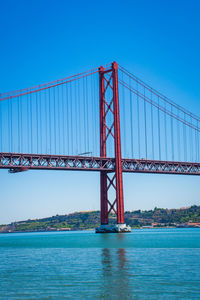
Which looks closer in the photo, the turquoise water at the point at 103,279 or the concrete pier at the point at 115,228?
the turquoise water at the point at 103,279

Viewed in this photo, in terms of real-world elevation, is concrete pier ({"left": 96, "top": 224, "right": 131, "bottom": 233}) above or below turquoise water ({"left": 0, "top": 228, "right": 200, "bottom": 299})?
below

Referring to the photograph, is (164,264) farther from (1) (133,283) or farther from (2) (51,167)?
(2) (51,167)

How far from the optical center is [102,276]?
68.3 ft

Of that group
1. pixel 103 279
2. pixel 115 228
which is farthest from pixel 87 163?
pixel 103 279

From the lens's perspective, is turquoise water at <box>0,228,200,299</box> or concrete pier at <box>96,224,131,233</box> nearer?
turquoise water at <box>0,228,200,299</box>

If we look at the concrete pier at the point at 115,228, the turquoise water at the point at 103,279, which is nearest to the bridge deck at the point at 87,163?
the concrete pier at the point at 115,228

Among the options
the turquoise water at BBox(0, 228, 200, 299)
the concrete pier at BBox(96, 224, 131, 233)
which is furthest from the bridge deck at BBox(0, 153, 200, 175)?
the turquoise water at BBox(0, 228, 200, 299)

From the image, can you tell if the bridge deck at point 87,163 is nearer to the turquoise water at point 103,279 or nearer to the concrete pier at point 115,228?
the concrete pier at point 115,228

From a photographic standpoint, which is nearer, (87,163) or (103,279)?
(103,279)

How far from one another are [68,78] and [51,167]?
15.1 m

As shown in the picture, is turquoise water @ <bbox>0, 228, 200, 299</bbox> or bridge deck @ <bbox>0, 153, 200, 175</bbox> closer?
turquoise water @ <bbox>0, 228, 200, 299</bbox>

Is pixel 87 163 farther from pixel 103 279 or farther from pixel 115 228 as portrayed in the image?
pixel 103 279

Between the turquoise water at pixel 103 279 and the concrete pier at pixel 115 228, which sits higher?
the turquoise water at pixel 103 279

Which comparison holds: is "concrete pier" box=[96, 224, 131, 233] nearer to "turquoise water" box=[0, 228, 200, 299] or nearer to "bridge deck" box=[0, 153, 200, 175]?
"bridge deck" box=[0, 153, 200, 175]
